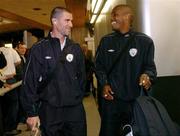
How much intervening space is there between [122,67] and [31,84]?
2.80 feet

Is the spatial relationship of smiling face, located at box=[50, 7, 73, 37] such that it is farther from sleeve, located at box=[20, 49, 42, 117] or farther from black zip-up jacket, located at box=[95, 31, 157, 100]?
black zip-up jacket, located at box=[95, 31, 157, 100]

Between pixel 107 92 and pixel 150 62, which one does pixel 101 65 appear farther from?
pixel 150 62

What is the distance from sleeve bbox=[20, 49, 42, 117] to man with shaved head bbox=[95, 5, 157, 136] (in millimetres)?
632

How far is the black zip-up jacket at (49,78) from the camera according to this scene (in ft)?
8.98

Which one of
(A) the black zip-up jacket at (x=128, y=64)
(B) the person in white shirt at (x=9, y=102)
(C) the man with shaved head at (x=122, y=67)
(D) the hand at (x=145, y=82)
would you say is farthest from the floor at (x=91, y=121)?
(D) the hand at (x=145, y=82)

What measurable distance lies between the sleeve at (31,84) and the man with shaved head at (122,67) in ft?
2.07

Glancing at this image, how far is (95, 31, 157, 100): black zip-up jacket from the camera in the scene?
2885 mm

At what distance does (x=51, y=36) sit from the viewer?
2891mm

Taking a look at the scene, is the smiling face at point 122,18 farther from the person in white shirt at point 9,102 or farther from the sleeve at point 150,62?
the person in white shirt at point 9,102

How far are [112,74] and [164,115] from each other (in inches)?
35.7

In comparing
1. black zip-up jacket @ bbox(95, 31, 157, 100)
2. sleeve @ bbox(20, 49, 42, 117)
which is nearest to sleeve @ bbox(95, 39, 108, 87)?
black zip-up jacket @ bbox(95, 31, 157, 100)

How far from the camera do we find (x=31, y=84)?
2.73m

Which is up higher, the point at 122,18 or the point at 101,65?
the point at 122,18

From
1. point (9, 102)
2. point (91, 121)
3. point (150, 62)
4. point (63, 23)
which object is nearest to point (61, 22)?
point (63, 23)
